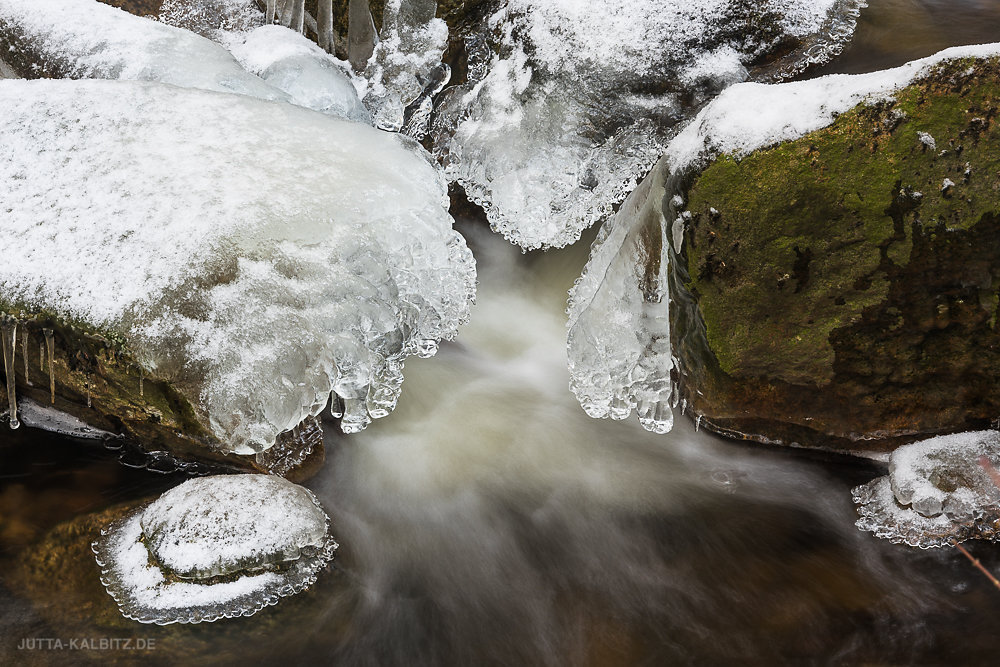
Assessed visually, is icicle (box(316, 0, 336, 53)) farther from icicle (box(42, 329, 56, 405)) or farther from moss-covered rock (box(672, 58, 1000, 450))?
moss-covered rock (box(672, 58, 1000, 450))

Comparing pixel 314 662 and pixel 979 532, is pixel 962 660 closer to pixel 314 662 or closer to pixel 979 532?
pixel 979 532

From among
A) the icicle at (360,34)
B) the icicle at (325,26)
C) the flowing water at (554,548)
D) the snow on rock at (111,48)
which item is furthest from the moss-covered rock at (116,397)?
the icicle at (325,26)

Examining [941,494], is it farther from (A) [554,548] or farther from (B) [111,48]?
(B) [111,48]

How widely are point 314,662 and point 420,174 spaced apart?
227cm

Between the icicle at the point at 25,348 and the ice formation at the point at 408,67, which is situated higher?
the ice formation at the point at 408,67

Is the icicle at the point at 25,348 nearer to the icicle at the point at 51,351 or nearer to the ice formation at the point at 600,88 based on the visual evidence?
the icicle at the point at 51,351

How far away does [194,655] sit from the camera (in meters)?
2.79

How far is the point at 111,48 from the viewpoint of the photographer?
3988mm

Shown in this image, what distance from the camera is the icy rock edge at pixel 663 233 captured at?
A: 8.60 ft

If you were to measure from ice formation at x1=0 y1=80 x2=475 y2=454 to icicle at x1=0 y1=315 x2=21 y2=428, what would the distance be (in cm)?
14

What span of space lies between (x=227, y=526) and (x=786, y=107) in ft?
9.76

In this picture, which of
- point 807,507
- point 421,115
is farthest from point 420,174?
point 807,507

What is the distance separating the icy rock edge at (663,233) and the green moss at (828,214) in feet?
0.20

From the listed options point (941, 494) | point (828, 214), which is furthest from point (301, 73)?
point (941, 494)
